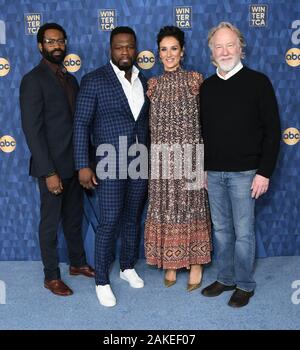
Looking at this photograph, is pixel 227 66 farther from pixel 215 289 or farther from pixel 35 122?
pixel 215 289

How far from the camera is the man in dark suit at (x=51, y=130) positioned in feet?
6.93

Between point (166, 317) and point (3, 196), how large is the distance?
4.24ft

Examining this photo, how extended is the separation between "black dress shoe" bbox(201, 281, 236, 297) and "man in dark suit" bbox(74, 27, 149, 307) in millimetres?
480

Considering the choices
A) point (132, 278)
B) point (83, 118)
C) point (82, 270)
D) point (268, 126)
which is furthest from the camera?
point (82, 270)

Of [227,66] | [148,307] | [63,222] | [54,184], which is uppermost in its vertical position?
[227,66]

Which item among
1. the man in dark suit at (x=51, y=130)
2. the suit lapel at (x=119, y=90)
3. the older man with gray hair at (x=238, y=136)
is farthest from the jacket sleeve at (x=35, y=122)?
the older man with gray hair at (x=238, y=136)

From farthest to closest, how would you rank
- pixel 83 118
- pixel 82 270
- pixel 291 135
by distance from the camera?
1. pixel 291 135
2. pixel 82 270
3. pixel 83 118

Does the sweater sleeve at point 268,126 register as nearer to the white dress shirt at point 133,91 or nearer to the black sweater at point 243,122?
the black sweater at point 243,122

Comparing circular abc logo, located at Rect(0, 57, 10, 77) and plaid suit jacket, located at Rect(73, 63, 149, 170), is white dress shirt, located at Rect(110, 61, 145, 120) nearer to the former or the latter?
plaid suit jacket, located at Rect(73, 63, 149, 170)

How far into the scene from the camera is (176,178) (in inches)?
87.0

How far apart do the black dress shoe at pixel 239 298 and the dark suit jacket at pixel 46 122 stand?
1029 millimetres

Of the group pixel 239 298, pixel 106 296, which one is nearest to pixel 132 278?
pixel 106 296

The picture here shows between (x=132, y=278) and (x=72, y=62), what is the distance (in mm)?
1289

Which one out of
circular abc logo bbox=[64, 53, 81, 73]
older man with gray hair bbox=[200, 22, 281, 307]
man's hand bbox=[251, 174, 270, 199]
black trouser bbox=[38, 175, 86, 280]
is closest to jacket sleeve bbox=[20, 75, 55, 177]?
black trouser bbox=[38, 175, 86, 280]
